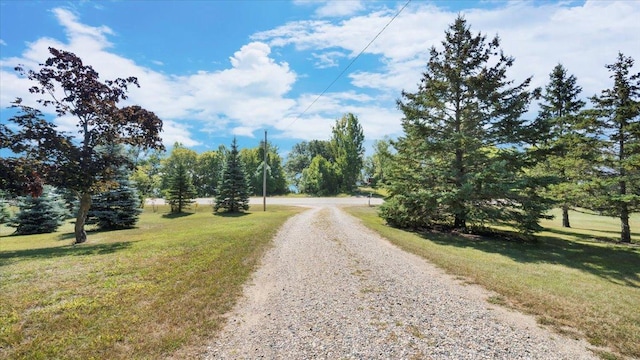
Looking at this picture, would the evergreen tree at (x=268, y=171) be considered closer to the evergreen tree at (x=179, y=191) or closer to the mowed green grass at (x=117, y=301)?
the evergreen tree at (x=179, y=191)

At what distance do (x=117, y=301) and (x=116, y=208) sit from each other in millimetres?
19369

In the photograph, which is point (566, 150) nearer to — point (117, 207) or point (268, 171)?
point (117, 207)

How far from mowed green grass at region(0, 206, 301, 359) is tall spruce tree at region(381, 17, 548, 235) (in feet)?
34.9

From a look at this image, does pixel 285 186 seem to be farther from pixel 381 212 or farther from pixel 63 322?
pixel 63 322

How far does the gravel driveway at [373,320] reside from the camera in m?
4.27

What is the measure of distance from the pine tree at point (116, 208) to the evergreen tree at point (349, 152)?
36265mm

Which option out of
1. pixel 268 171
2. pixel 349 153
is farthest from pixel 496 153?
pixel 268 171

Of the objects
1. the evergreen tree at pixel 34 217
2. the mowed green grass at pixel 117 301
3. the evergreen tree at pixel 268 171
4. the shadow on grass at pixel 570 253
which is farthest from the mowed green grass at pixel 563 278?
the evergreen tree at pixel 268 171

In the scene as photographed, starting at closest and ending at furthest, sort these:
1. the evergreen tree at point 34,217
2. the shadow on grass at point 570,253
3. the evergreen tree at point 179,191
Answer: the shadow on grass at point 570,253 → the evergreen tree at point 34,217 → the evergreen tree at point 179,191

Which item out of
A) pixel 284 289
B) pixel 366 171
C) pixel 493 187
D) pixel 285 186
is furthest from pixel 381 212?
pixel 366 171

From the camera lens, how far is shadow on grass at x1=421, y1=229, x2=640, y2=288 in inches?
397

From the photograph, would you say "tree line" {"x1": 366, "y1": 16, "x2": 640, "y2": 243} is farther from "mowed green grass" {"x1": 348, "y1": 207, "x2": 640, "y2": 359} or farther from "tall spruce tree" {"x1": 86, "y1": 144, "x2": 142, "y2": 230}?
"tall spruce tree" {"x1": 86, "y1": 144, "x2": 142, "y2": 230}

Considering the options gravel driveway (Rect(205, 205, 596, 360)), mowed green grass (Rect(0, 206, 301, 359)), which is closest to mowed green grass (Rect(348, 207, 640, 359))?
gravel driveway (Rect(205, 205, 596, 360))

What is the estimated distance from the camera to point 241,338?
464cm
